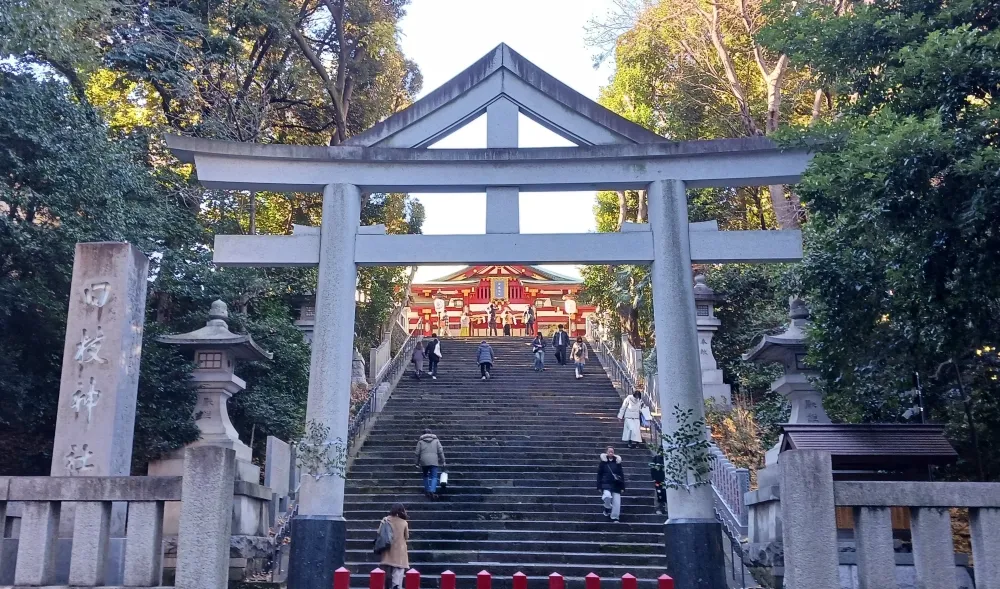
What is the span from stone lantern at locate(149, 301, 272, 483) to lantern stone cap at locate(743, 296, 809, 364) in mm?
7178

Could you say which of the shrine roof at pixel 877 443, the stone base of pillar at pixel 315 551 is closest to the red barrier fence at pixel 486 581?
the shrine roof at pixel 877 443

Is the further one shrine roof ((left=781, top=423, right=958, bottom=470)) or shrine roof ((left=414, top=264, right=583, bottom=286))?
shrine roof ((left=414, top=264, right=583, bottom=286))

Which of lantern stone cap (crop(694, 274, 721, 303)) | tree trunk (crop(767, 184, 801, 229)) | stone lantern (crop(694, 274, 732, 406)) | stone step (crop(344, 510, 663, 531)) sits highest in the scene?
tree trunk (crop(767, 184, 801, 229))

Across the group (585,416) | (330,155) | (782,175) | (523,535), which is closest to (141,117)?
(330,155)

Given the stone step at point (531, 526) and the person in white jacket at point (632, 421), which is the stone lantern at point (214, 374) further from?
the person in white jacket at point (632, 421)

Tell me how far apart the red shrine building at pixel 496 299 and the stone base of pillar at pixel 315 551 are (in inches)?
1146

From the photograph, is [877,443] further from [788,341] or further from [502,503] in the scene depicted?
[502,503]

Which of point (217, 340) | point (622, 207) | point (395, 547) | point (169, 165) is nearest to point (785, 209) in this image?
point (622, 207)

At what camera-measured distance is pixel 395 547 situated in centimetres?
982

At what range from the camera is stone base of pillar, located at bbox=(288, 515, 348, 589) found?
32.6 feet

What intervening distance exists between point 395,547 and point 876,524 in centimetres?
562

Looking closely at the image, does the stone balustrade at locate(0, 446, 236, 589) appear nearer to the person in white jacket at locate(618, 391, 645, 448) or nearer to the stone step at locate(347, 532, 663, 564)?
the stone step at locate(347, 532, 663, 564)

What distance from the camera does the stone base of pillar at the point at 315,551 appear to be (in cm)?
992

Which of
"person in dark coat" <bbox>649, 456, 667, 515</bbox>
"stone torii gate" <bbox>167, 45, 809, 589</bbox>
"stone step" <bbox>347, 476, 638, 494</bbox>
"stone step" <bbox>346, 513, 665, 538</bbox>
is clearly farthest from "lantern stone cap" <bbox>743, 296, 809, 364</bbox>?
"stone step" <bbox>347, 476, 638, 494</bbox>
